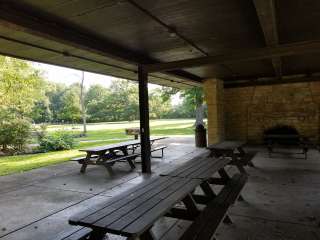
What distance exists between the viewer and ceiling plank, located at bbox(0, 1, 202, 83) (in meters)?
3.07

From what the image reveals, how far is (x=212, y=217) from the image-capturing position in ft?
8.06

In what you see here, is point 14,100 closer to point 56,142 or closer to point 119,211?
point 56,142

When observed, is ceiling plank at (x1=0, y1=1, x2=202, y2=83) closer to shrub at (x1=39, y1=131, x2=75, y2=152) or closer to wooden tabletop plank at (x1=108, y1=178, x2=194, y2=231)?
wooden tabletop plank at (x1=108, y1=178, x2=194, y2=231)

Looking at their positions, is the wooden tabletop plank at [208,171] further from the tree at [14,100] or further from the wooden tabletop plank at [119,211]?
the tree at [14,100]

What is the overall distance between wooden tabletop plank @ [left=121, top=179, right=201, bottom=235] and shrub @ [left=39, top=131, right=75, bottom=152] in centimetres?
967

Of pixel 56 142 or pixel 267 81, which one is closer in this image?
pixel 267 81

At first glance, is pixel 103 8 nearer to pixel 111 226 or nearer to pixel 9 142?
pixel 111 226

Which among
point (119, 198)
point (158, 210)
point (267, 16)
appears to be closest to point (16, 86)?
point (119, 198)

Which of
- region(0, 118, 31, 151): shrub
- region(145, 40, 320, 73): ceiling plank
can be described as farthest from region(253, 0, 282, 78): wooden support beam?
region(0, 118, 31, 151): shrub

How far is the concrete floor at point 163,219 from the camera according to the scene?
3.03 m

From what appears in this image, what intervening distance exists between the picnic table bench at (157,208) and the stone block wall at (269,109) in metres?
7.36

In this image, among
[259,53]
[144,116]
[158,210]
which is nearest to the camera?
[158,210]

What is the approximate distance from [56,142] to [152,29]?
9015 mm

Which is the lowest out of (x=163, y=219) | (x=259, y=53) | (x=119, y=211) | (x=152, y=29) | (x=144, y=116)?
(x=163, y=219)
